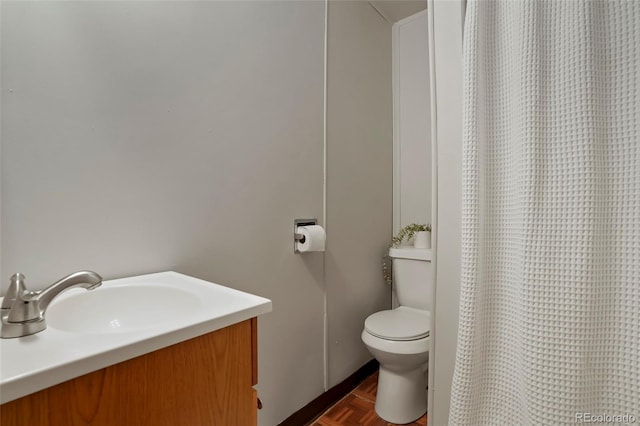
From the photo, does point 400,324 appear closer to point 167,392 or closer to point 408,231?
point 408,231

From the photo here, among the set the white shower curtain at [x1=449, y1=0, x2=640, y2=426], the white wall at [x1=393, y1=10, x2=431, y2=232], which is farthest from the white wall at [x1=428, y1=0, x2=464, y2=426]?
the white wall at [x1=393, y1=10, x2=431, y2=232]

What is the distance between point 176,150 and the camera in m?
1.06

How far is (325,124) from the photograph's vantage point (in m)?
1.62

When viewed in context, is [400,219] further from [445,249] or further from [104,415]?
[104,415]

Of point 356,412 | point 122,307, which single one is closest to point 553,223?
point 122,307

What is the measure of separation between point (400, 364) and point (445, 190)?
86cm

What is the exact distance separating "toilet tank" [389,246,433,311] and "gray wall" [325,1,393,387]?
161mm

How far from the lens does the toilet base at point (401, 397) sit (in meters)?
1.49

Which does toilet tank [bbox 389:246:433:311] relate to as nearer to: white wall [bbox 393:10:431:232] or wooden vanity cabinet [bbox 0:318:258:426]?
white wall [bbox 393:10:431:232]

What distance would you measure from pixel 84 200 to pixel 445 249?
44.0 inches

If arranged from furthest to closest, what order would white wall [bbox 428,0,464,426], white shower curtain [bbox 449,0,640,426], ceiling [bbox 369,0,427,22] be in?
ceiling [bbox 369,0,427,22] < white wall [bbox 428,0,464,426] < white shower curtain [bbox 449,0,640,426]

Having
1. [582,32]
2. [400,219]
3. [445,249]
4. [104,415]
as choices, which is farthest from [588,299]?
[400,219]

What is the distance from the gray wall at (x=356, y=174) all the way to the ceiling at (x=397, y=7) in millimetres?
44

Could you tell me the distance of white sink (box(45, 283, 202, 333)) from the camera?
0.76 meters
